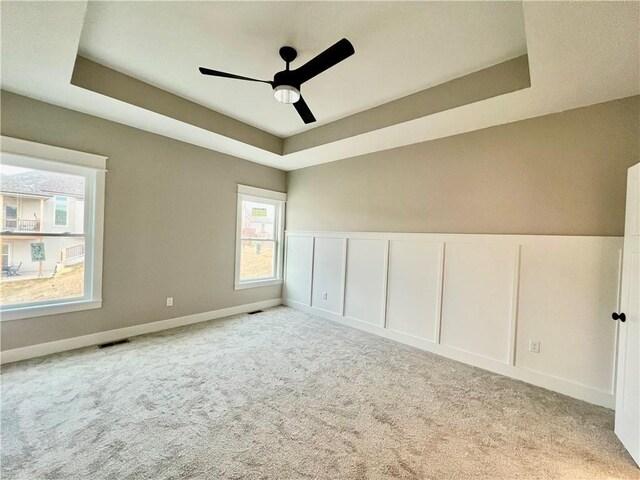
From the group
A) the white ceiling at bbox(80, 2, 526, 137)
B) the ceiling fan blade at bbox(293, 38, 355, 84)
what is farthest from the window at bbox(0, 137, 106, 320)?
the ceiling fan blade at bbox(293, 38, 355, 84)

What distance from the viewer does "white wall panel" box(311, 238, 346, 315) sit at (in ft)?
14.1

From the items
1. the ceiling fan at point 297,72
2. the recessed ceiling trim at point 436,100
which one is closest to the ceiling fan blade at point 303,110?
the ceiling fan at point 297,72

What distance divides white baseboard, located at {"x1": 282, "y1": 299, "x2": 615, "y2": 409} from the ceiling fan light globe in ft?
10.1

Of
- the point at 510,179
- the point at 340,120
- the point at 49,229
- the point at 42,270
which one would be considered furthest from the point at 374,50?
the point at 42,270

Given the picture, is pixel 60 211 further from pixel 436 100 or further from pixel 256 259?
pixel 436 100

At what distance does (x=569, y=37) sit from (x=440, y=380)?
9.28 ft

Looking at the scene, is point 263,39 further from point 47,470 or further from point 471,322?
point 471,322

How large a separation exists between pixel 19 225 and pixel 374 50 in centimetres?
383

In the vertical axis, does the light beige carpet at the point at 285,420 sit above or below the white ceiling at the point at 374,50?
below

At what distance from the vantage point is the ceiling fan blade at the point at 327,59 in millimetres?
1729

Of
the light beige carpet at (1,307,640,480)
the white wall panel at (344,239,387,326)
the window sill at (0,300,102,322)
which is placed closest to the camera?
the light beige carpet at (1,307,640,480)

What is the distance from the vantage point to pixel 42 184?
9.36 ft

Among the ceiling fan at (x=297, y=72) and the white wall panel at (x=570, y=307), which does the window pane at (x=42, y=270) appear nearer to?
the ceiling fan at (x=297, y=72)

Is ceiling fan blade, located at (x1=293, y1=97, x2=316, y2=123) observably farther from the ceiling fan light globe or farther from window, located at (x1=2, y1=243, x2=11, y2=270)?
window, located at (x1=2, y1=243, x2=11, y2=270)
